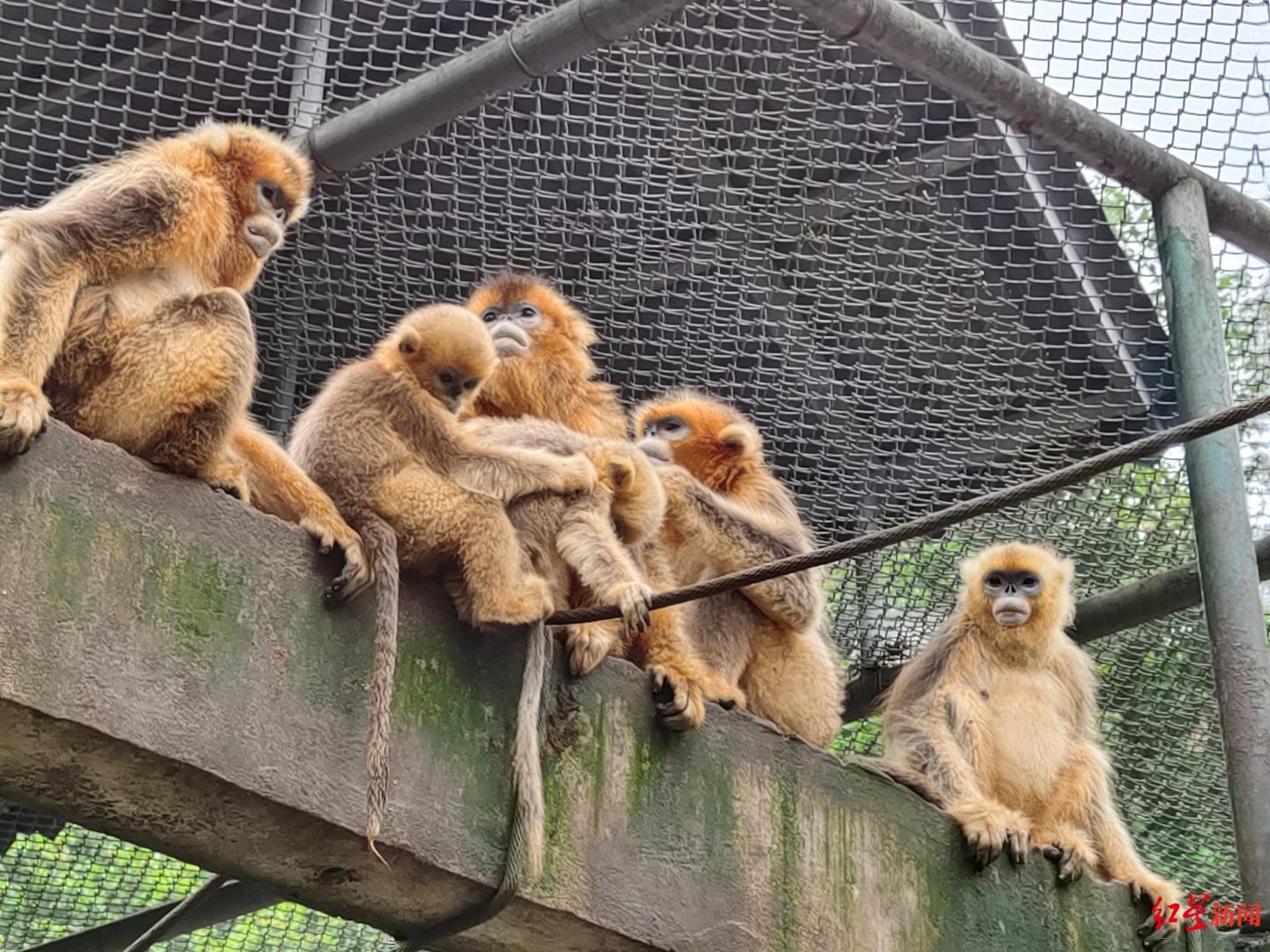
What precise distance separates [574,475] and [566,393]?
4.74 ft

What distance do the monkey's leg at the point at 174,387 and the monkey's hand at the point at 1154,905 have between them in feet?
11.4

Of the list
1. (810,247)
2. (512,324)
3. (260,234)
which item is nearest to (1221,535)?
(810,247)

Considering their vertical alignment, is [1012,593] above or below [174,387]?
above

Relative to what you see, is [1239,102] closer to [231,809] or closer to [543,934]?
[543,934]

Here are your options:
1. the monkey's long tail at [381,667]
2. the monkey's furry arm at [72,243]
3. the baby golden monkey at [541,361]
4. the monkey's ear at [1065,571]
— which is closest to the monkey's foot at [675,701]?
the monkey's long tail at [381,667]

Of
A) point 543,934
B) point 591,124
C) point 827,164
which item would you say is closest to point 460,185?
point 591,124

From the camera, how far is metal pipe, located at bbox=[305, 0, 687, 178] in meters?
5.36

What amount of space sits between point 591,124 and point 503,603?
2734 millimetres

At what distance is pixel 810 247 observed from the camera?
6.92 meters

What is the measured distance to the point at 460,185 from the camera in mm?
6715

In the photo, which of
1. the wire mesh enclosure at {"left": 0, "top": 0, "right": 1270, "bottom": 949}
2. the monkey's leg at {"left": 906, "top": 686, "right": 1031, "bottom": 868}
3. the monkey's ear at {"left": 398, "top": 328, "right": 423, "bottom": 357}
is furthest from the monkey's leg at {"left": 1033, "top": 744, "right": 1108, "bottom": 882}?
the monkey's ear at {"left": 398, "top": 328, "right": 423, "bottom": 357}

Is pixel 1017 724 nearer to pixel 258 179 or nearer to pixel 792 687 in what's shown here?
pixel 792 687

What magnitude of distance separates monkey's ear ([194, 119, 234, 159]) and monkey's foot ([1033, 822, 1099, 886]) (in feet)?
11.2

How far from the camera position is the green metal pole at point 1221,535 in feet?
18.2
